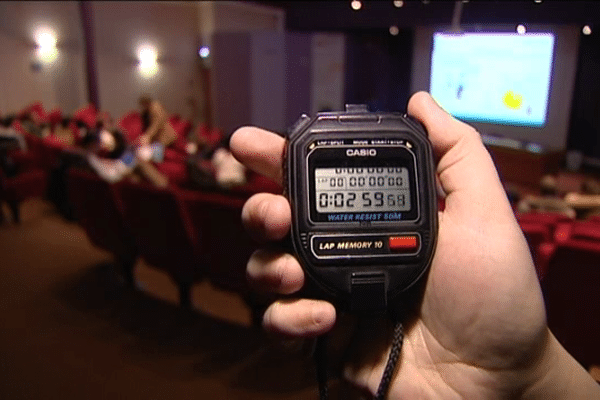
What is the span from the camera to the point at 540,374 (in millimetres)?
597

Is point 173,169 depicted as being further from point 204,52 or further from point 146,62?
point 204,52

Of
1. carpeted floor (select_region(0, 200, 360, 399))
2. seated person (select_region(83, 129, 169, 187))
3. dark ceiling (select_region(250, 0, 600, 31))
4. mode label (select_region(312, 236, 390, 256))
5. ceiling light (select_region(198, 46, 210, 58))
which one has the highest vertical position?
dark ceiling (select_region(250, 0, 600, 31))

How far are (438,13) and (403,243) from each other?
2.12 metres

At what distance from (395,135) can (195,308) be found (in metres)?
2.05

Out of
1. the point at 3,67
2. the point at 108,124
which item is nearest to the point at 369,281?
the point at 3,67

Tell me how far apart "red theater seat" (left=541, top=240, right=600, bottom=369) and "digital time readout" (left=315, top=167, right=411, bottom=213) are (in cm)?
120

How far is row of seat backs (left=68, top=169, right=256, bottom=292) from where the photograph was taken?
2.02 metres

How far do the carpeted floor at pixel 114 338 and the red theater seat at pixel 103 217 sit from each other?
0.58 ft

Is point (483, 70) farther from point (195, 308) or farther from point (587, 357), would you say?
point (195, 308)

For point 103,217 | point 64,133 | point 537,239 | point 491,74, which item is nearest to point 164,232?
point 103,217

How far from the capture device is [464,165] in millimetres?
588

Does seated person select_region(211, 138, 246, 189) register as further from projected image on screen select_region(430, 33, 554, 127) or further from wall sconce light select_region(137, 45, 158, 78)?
projected image on screen select_region(430, 33, 554, 127)

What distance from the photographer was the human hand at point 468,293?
1.90 ft

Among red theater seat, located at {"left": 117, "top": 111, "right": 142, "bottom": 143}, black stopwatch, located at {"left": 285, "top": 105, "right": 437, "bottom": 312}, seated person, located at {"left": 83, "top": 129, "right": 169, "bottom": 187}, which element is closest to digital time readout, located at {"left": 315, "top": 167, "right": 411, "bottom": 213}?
black stopwatch, located at {"left": 285, "top": 105, "right": 437, "bottom": 312}
